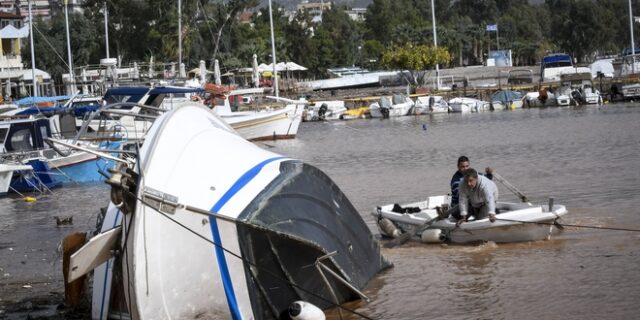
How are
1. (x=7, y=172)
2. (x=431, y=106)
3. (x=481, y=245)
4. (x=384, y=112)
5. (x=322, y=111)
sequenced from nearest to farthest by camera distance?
(x=481, y=245) → (x=7, y=172) → (x=384, y=112) → (x=322, y=111) → (x=431, y=106)

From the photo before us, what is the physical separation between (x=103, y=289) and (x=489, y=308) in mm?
4843

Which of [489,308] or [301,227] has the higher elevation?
[301,227]

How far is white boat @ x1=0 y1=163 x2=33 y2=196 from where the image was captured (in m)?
30.1

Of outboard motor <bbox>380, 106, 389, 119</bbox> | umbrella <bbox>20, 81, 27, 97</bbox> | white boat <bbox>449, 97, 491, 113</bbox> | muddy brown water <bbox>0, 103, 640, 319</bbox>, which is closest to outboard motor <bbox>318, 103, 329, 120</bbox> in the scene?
outboard motor <bbox>380, 106, 389, 119</bbox>

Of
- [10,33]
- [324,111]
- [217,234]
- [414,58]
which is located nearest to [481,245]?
[217,234]

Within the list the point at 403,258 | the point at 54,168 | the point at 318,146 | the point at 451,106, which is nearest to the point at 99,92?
the point at 318,146

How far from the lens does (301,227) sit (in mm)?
12477

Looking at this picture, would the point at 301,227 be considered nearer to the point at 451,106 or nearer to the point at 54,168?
the point at 54,168

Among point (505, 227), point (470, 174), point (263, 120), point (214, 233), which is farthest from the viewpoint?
point (263, 120)

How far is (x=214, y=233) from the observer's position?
38.4ft

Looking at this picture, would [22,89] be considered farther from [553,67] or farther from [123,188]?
[123,188]

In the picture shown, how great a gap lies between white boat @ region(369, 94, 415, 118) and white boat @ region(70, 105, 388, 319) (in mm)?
55111

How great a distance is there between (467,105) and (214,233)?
Result: 57.8 m

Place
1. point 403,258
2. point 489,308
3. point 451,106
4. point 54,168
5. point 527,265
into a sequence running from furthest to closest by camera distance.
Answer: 1. point 451,106
2. point 54,168
3. point 403,258
4. point 527,265
5. point 489,308
